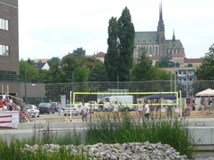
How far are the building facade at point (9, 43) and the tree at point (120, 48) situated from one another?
54.0ft

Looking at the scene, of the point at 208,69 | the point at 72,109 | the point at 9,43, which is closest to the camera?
the point at 72,109

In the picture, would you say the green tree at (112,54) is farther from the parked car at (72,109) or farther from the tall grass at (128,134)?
the tall grass at (128,134)

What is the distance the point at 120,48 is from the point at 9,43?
2108 centimetres

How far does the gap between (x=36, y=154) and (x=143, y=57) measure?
303 ft

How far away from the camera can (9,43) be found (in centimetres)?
8738

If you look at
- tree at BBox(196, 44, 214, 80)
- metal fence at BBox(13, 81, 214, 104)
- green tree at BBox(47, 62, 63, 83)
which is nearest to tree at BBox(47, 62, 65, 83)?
green tree at BBox(47, 62, 63, 83)

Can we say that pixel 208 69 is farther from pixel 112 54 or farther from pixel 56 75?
pixel 56 75

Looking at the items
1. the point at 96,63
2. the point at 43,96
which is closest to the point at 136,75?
the point at 96,63

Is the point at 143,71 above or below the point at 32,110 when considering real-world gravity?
above

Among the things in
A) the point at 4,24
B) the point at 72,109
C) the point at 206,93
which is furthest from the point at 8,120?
the point at 4,24

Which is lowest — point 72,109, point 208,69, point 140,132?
point 140,132

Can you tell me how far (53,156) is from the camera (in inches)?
372

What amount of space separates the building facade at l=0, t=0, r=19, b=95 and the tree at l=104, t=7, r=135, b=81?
16.4 meters

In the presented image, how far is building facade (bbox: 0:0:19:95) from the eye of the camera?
8500 centimetres
